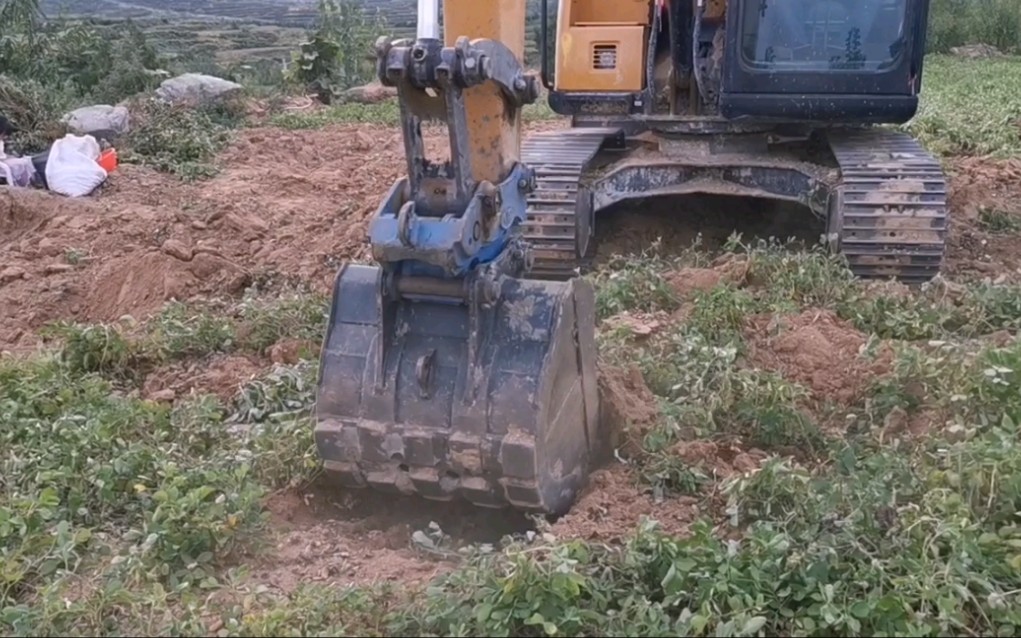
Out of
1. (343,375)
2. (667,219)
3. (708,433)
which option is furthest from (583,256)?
(343,375)

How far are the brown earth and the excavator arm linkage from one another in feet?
0.71

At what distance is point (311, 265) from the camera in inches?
292

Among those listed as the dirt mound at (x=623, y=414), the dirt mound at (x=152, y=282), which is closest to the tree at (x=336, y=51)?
the dirt mound at (x=152, y=282)

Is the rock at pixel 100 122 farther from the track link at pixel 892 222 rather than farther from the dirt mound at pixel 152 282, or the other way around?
the track link at pixel 892 222

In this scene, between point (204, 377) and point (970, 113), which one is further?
point (970, 113)

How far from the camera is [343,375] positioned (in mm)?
3852

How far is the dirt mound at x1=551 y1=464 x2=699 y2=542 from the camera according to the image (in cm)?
367

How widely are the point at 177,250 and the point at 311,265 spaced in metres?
0.81

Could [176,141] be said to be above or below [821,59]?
below

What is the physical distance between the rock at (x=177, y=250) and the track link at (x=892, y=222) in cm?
378

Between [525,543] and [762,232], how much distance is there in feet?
15.0

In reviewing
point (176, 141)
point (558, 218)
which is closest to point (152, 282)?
point (558, 218)

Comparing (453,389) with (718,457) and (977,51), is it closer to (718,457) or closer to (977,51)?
(718,457)

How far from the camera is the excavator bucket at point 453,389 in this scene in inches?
144
